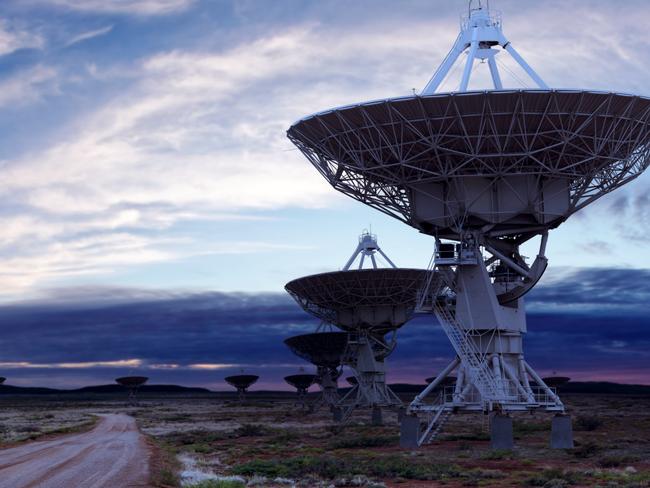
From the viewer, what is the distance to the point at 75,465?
107 ft

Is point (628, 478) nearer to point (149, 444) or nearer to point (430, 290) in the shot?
point (430, 290)

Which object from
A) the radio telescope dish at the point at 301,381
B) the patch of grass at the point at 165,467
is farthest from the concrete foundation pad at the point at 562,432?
the radio telescope dish at the point at 301,381

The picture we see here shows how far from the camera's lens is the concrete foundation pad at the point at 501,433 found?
4050cm

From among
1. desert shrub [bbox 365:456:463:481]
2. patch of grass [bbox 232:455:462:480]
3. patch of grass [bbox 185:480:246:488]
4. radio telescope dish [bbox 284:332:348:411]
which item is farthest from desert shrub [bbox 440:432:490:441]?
radio telescope dish [bbox 284:332:348:411]

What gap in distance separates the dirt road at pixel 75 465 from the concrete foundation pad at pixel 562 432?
1953cm

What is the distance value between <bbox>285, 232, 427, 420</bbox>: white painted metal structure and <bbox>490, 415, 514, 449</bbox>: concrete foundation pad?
1023 inches

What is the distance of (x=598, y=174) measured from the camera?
145 ft

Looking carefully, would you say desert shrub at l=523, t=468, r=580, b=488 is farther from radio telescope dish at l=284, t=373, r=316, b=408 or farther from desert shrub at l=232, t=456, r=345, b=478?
radio telescope dish at l=284, t=373, r=316, b=408

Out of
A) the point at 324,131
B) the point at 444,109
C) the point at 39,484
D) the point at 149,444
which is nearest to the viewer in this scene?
the point at 39,484

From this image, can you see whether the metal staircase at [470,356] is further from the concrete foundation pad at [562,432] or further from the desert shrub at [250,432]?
the desert shrub at [250,432]

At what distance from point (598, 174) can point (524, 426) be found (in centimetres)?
2306

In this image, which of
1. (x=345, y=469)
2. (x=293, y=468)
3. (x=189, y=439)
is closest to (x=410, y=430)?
(x=293, y=468)

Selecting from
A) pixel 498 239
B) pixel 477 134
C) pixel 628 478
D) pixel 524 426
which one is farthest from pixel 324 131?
pixel 524 426

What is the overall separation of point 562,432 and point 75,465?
2298cm
